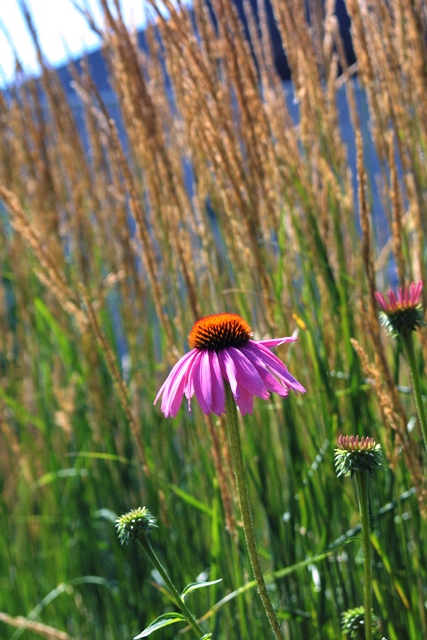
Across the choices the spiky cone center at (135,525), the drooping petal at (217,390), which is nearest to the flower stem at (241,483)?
the drooping petal at (217,390)

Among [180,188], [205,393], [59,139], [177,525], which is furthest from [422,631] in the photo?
[59,139]

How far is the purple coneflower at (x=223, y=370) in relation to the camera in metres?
0.77

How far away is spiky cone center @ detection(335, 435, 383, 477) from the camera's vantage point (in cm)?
80

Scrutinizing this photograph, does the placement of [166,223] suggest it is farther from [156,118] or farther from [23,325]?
[23,325]

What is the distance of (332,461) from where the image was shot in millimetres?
1319

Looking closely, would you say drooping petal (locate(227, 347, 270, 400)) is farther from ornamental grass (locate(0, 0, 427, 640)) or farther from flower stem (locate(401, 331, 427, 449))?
flower stem (locate(401, 331, 427, 449))

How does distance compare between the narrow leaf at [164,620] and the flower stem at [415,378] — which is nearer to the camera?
the narrow leaf at [164,620]

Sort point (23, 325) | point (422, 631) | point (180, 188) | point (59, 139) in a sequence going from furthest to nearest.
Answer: point (23, 325), point (59, 139), point (180, 188), point (422, 631)

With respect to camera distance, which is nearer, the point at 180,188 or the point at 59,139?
the point at 180,188

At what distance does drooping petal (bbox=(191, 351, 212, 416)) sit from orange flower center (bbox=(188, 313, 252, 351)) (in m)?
0.02

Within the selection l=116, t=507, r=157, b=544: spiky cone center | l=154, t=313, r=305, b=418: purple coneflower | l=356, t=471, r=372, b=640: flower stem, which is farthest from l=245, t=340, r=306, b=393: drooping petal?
l=116, t=507, r=157, b=544: spiky cone center

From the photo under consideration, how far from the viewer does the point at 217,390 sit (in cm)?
77

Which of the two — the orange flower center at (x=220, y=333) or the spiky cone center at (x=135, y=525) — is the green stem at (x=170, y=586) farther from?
the orange flower center at (x=220, y=333)

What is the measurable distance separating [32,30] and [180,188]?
2.35 ft
